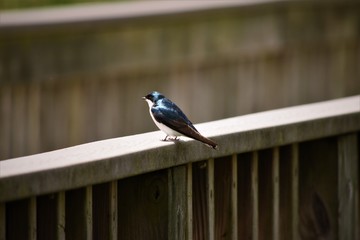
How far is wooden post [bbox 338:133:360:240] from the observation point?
3.38 meters

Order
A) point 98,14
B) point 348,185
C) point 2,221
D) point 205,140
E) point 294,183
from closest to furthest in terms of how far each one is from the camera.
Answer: point 2,221 → point 205,140 → point 294,183 → point 348,185 → point 98,14

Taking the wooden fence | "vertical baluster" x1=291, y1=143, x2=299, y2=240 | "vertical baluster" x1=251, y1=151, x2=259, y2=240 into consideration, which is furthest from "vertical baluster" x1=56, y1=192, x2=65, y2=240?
the wooden fence

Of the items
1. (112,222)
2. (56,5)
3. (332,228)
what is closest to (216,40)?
(56,5)

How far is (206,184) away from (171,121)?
26cm

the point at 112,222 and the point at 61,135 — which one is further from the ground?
the point at 112,222

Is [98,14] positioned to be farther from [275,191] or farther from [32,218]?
[32,218]

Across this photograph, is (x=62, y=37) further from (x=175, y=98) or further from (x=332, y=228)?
(x=332, y=228)

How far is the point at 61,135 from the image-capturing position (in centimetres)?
575

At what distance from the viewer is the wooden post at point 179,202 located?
2.81 metres

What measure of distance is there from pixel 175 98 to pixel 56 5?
2534 mm

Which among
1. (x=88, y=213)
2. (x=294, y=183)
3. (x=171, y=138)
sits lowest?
(x=294, y=183)

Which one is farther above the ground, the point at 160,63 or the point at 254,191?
the point at 254,191

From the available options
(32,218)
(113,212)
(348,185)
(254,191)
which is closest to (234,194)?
(254,191)

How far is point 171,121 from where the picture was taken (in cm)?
305
